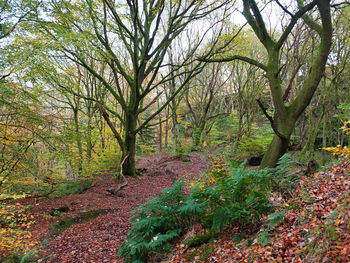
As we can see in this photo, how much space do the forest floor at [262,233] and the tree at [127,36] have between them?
423 centimetres

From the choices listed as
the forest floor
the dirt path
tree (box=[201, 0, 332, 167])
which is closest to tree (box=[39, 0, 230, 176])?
the dirt path

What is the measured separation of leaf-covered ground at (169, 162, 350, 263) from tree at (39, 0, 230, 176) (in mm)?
5896

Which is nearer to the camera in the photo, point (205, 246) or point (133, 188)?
point (205, 246)

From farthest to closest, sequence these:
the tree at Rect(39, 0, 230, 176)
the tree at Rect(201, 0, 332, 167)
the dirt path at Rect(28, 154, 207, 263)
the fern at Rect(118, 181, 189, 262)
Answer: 1. the tree at Rect(39, 0, 230, 176)
2. the dirt path at Rect(28, 154, 207, 263)
3. the tree at Rect(201, 0, 332, 167)
4. the fern at Rect(118, 181, 189, 262)

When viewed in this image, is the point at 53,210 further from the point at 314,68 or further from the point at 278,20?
the point at 278,20

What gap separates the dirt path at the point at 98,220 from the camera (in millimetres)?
4402

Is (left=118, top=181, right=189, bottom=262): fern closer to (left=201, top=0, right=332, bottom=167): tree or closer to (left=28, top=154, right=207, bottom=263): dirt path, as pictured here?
(left=28, top=154, right=207, bottom=263): dirt path

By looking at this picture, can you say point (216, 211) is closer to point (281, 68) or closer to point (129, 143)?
point (281, 68)

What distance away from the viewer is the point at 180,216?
3.84 m

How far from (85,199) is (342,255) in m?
8.04

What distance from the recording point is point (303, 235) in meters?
2.31

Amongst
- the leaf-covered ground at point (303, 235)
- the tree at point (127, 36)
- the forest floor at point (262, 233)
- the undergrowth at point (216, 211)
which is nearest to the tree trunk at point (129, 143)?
the tree at point (127, 36)

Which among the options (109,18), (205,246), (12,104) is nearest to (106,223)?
(205,246)

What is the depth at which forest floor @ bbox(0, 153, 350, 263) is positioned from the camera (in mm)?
2025
